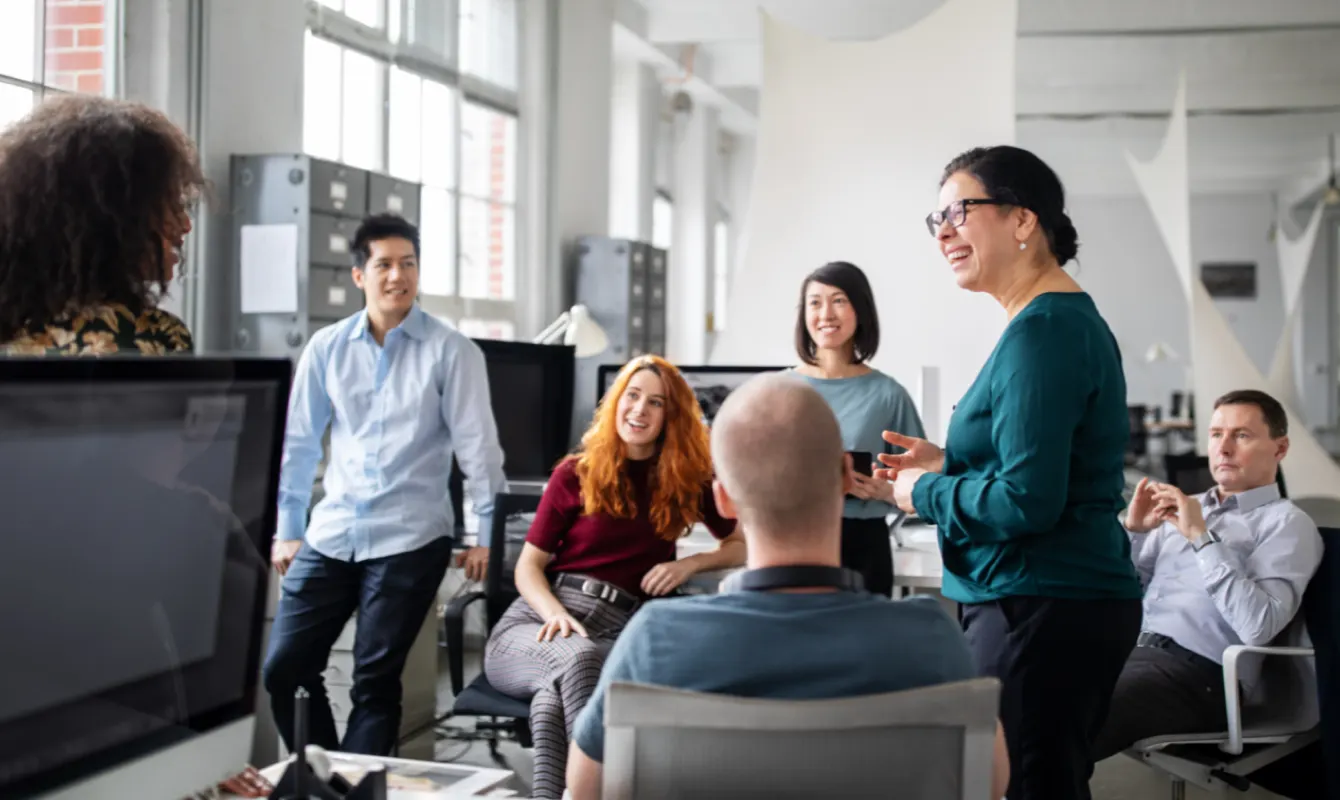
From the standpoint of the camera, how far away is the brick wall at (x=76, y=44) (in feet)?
13.3

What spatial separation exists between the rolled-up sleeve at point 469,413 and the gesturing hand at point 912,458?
52.6 inches

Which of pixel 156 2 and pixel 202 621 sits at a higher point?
pixel 156 2

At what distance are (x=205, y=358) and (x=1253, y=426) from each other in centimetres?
277

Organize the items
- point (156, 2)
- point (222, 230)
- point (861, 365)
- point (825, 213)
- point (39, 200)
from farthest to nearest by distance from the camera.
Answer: point (825, 213), point (222, 230), point (156, 2), point (861, 365), point (39, 200)

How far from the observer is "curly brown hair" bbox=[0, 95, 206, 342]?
4.95ft

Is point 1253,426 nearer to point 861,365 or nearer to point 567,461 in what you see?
point 861,365

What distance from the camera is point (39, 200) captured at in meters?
1.51

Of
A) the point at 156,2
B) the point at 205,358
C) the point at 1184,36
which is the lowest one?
the point at 205,358

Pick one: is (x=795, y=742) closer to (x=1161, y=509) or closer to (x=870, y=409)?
(x=1161, y=509)

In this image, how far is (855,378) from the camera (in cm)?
342

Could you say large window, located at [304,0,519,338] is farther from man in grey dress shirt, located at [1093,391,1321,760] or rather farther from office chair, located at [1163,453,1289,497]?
man in grey dress shirt, located at [1093,391,1321,760]

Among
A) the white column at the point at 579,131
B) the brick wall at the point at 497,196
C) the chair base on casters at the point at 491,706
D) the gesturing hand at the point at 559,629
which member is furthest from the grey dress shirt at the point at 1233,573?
the white column at the point at 579,131

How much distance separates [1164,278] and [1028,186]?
17125 millimetres

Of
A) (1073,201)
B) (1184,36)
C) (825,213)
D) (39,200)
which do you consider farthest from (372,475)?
(1073,201)
